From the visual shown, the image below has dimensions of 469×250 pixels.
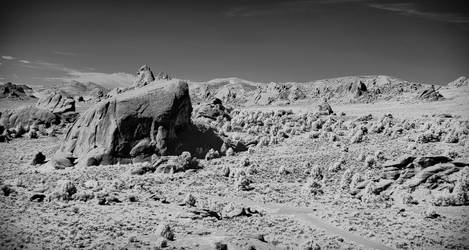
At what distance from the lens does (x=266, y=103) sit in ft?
401

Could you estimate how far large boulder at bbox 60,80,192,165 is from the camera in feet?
155

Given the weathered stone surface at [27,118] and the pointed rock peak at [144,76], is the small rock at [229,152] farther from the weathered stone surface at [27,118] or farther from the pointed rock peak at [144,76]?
the pointed rock peak at [144,76]

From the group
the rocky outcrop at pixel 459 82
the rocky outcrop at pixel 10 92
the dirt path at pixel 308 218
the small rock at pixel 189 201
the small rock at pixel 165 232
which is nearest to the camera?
the small rock at pixel 165 232

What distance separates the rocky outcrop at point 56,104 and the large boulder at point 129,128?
85.9 ft

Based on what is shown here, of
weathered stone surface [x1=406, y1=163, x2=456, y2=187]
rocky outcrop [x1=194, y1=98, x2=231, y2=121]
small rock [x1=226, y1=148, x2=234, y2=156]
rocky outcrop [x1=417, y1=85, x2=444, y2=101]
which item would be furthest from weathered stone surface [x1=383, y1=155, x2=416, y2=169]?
rocky outcrop [x1=417, y1=85, x2=444, y2=101]

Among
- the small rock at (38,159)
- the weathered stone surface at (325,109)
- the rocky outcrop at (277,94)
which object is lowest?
the small rock at (38,159)

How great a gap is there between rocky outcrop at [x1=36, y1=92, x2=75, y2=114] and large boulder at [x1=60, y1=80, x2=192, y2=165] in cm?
2619

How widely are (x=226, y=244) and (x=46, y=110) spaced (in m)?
57.0

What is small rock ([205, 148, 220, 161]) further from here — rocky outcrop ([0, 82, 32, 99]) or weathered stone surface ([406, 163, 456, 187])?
rocky outcrop ([0, 82, 32, 99])

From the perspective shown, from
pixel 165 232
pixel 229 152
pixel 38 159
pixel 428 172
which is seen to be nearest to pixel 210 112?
pixel 229 152

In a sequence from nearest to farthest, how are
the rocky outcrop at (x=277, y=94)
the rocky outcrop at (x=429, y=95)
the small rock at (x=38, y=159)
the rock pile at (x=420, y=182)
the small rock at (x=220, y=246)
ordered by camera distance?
the small rock at (x=220, y=246) < the rock pile at (x=420, y=182) < the small rock at (x=38, y=159) < the rocky outcrop at (x=429, y=95) < the rocky outcrop at (x=277, y=94)

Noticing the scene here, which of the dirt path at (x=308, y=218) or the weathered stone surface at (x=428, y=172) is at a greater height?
the weathered stone surface at (x=428, y=172)

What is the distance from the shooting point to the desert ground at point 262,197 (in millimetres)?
26812

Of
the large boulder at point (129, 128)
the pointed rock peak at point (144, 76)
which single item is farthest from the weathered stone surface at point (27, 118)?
the pointed rock peak at point (144, 76)
